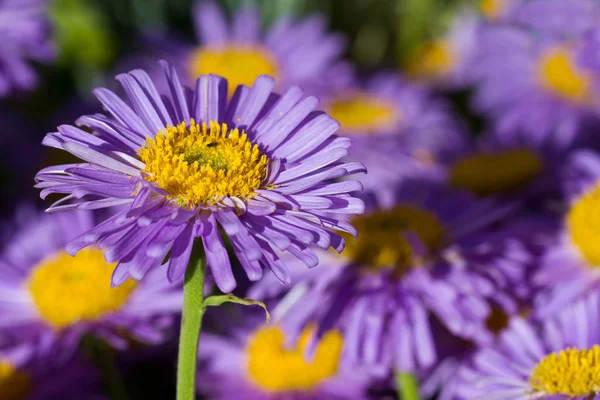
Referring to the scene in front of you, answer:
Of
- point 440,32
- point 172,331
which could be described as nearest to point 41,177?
point 172,331

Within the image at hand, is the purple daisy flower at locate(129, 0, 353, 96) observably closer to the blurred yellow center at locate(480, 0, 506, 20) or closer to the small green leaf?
the blurred yellow center at locate(480, 0, 506, 20)

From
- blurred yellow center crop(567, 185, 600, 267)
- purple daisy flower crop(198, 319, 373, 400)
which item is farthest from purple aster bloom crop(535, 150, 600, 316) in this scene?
purple daisy flower crop(198, 319, 373, 400)

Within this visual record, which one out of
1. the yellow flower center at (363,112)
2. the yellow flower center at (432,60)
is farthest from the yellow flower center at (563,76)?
the yellow flower center at (432,60)

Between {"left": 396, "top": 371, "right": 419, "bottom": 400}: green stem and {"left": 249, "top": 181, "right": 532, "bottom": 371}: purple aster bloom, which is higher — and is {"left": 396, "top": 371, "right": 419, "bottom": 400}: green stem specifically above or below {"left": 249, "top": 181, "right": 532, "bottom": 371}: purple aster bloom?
below

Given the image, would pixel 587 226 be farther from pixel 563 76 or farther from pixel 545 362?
pixel 563 76

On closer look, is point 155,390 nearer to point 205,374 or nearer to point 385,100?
point 205,374

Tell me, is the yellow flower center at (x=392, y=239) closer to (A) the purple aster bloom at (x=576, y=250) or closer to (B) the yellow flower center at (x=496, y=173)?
(A) the purple aster bloom at (x=576, y=250)
